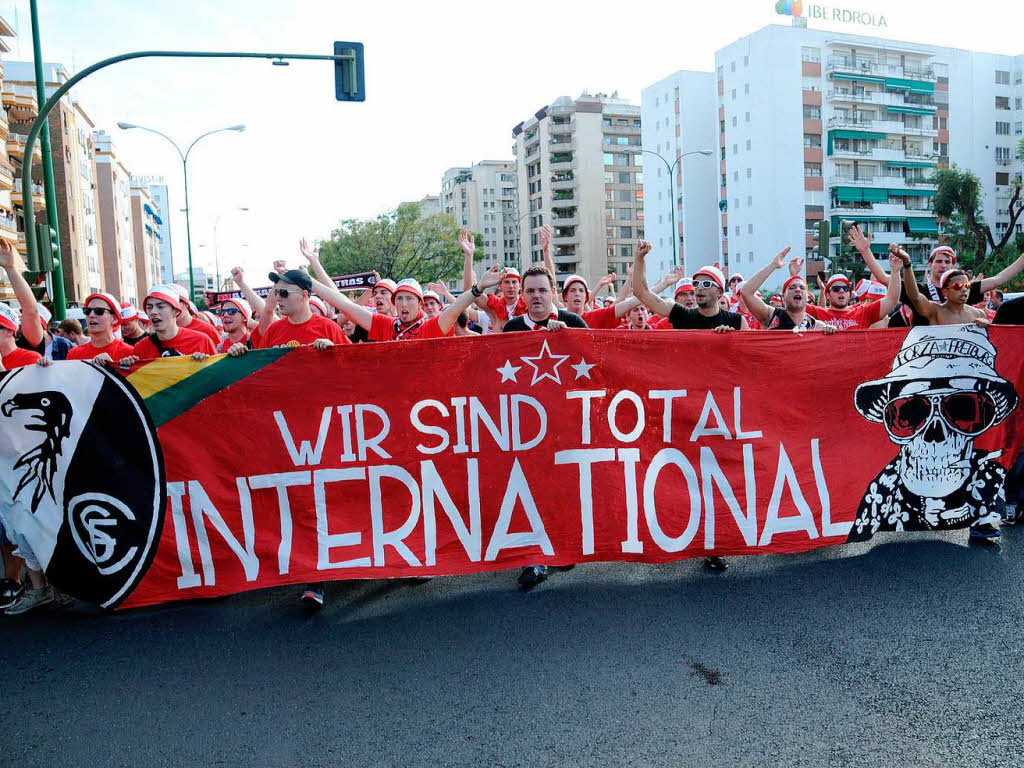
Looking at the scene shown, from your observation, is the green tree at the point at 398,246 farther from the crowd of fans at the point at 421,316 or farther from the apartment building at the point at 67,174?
the crowd of fans at the point at 421,316

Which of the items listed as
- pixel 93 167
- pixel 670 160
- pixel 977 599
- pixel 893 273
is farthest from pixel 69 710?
pixel 670 160

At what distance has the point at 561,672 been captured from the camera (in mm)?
3873

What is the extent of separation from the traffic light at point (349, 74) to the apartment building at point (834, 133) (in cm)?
6715

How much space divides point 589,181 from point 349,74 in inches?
3822

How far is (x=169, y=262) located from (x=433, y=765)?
6556 inches

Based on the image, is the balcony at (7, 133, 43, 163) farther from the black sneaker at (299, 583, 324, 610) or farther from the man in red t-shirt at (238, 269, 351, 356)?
the black sneaker at (299, 583, 324, 610)

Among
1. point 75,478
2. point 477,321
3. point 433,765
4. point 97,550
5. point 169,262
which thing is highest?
point 169,262

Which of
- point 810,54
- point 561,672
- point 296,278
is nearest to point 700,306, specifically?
point 296,278

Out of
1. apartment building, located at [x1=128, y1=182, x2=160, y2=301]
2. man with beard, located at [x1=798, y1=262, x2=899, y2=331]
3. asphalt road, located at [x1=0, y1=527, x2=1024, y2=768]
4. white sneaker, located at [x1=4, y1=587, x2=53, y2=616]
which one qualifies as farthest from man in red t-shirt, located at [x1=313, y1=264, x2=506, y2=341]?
apartment building, located at [x1=128, y1=182, x2=160, y2=301]

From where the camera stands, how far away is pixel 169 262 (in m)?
156

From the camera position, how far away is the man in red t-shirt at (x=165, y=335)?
228 inches

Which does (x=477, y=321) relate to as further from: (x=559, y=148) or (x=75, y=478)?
(x=559, y=148)

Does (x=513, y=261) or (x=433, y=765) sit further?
(x=513, y=261)

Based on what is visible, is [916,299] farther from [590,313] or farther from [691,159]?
[691,159]
